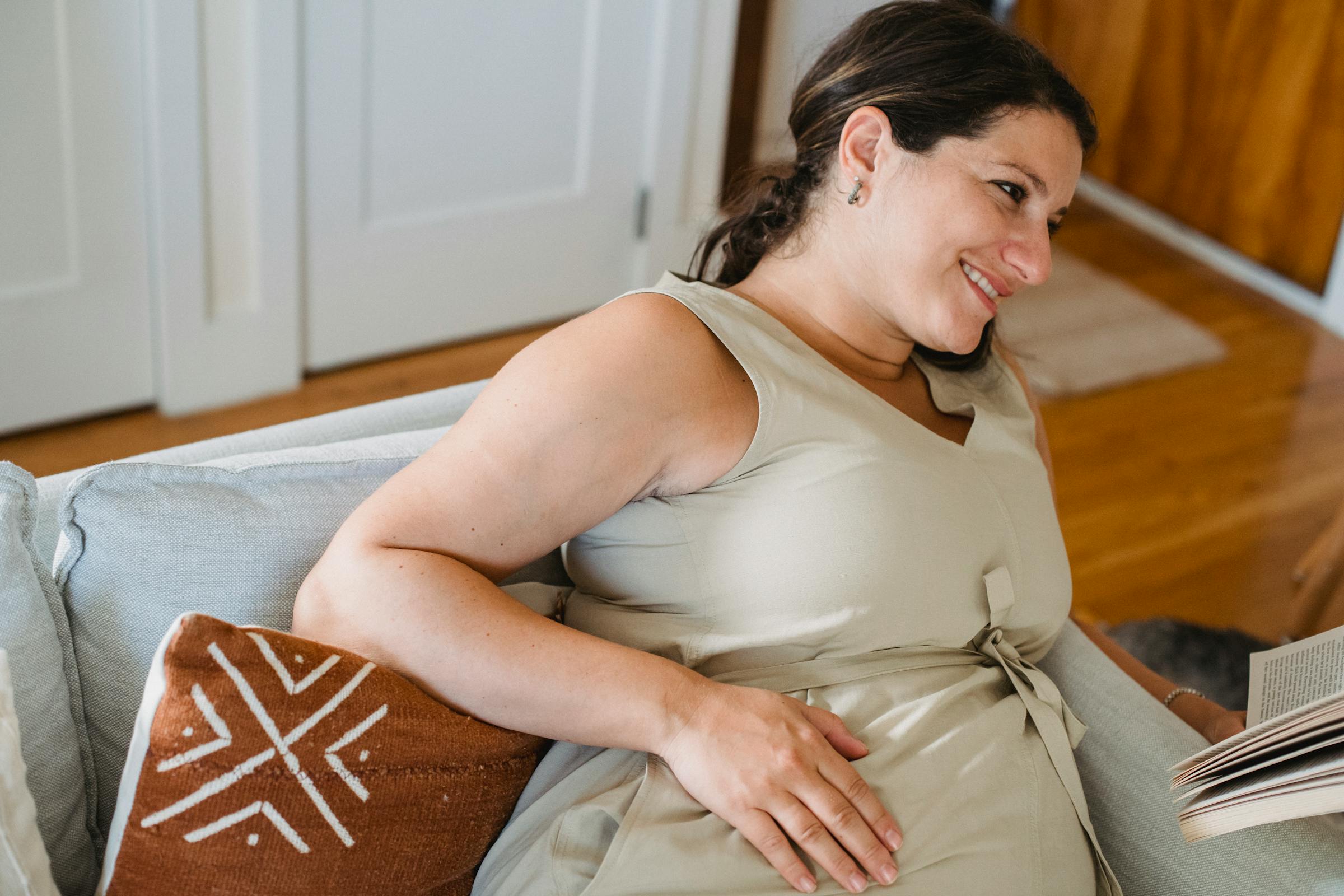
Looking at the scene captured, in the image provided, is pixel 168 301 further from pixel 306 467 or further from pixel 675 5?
pixel 306 467

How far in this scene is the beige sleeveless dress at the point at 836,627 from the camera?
99 centimetres

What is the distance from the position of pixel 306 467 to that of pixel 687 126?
193 cm

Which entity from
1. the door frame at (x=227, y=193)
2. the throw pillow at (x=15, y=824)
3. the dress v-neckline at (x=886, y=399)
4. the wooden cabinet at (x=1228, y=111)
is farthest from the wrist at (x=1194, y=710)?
the wooden cabinet at (x=1228, y=111)

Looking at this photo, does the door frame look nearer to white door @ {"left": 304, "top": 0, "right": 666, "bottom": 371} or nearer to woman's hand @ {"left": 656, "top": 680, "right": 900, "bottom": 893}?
white door @ {"left": 304, "top": 0, "right": 666, "bottom": 371}

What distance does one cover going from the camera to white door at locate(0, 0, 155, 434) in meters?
2.07

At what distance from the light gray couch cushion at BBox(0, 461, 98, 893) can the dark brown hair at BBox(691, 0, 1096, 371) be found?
0.63m

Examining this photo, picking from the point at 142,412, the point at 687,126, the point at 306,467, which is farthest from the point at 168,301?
the point at 306,467

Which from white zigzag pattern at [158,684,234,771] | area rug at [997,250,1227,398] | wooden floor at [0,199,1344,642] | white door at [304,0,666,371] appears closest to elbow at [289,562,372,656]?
white zigzag pattern at [158,684,234,771]

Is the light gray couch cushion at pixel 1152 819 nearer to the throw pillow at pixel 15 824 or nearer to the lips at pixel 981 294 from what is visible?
the lips at pixel 981 294

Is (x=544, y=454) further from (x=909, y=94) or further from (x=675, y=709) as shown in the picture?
(x=909, y=94)

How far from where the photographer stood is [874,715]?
106 centimetres

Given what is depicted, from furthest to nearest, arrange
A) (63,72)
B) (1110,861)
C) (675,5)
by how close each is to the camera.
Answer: (675,5) < (63,72) < (1110,861)

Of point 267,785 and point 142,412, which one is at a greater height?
point 267,785

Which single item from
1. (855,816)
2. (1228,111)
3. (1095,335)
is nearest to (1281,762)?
(855,816)
